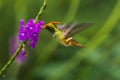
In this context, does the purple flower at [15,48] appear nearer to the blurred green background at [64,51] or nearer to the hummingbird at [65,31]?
the blurred green background at [64,51]

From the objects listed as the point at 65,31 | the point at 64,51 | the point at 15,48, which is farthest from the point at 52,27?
the point at 64,51

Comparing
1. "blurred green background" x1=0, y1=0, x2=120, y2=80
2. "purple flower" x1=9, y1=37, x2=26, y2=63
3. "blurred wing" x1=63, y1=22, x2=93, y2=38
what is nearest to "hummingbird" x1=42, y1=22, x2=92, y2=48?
"blurred wing" x1=63, y1=22, x2=93, y2=38

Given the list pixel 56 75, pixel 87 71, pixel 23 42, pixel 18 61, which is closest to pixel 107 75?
pixel 87 71

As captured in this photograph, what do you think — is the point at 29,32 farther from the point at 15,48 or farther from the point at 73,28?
the point at 15,48

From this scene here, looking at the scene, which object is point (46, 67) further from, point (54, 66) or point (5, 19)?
point (5, 19)

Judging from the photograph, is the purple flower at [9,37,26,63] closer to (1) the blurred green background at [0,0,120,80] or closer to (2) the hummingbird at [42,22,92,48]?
(1) the blurred green background at [0,0,120,80]

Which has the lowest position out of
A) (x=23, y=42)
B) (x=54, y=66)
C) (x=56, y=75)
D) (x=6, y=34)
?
(x=23, y=42)

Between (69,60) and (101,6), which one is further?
(101,6)
